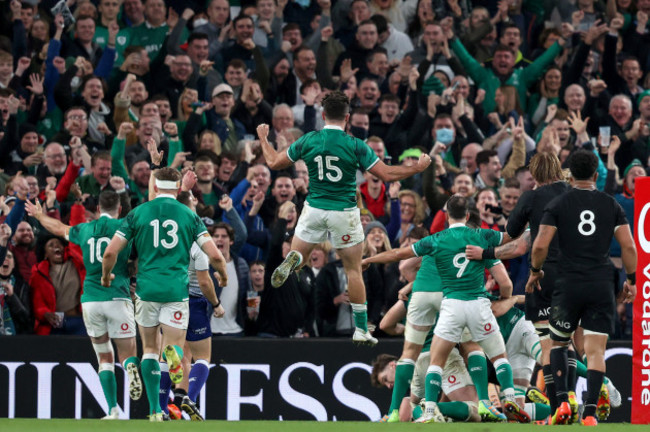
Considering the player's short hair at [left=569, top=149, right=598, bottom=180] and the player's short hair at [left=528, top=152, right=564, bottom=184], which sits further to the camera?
the player's short hair at [left=528, top=152, right=564, bottom=184]

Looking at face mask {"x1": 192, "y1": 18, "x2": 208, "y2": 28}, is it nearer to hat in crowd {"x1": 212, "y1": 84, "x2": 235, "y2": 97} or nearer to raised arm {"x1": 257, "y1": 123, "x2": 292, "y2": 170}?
hat in crowd {"x1": 212, "y1": 84, "x2": 235, "y2": 97}

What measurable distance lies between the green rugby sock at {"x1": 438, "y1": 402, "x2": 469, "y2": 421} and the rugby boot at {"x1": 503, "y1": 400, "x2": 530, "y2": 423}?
0.66 m

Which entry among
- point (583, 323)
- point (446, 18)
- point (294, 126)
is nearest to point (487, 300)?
point (583, 323)

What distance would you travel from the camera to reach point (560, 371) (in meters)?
11.5

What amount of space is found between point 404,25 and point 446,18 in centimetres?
95

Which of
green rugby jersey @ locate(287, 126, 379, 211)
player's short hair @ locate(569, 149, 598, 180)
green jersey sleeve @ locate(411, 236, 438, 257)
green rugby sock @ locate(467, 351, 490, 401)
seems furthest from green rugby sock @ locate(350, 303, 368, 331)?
player's short hair @ locate(569, 149, 598, 180)

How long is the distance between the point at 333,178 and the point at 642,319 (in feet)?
10.9

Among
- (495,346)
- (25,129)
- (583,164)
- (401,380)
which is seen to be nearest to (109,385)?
(401,380)

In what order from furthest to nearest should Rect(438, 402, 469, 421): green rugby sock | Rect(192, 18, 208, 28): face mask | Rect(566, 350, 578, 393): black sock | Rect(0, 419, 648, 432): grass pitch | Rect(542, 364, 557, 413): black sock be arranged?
Rect(192, 18, 208, 28): face mask
Rect(438, 402, 469, 421): green rugby sock
Rect(566, 350, 578, 393): black sock
Rect(542, 364, 557, 413): black sock
Rect(0, 419, 648, 432): grass pitch

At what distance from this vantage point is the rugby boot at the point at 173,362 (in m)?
12.4

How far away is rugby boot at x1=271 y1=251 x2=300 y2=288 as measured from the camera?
40.0ft

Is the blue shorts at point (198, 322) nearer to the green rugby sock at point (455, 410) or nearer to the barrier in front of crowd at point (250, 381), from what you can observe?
the barrier in front of crowd at point (250, 381)

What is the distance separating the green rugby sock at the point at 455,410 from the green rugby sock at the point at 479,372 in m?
0.24

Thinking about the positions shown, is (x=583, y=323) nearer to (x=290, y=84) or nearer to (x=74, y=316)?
(x=74, y=316)
